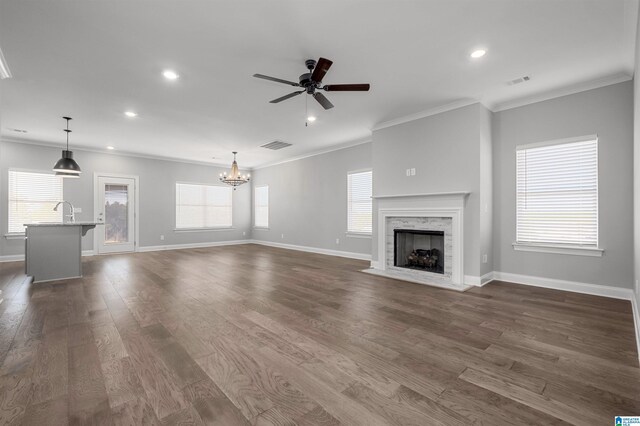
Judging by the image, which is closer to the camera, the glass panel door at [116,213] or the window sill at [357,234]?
the window sill at [357,234]

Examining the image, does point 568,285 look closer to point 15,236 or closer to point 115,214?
point 115,214

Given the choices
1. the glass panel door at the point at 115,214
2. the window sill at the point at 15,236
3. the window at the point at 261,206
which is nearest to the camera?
the window sill at the point at 15,236

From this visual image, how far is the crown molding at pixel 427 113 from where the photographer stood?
4.45m

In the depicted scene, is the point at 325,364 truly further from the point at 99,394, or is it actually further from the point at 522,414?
the point at 99,394

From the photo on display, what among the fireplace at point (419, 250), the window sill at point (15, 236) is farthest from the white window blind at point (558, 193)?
the window sill at point (15, 236)

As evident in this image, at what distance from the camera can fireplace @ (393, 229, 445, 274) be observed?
5.04 m

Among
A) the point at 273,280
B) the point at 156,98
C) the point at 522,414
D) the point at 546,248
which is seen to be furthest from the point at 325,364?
the point at 156,98

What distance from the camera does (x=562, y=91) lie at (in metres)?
4.07

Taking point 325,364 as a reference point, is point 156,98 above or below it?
above

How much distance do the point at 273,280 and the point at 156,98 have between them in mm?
3337

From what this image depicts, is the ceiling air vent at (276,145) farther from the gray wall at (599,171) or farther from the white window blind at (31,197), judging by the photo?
the white window blind at (31,197)

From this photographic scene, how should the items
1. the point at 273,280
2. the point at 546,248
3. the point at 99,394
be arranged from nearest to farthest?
the point at 99,394 < the point at 546,248 < the point at 273,280

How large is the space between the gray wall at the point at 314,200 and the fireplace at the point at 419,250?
4.59ft

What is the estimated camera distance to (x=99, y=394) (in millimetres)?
1716
